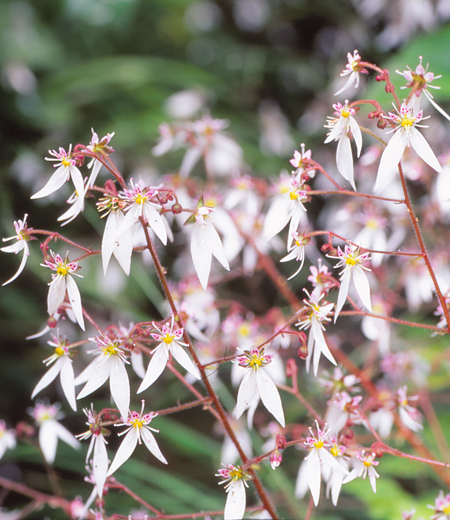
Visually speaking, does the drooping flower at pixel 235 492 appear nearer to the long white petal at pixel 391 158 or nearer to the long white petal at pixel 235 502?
the long white petal at pixel 235 502

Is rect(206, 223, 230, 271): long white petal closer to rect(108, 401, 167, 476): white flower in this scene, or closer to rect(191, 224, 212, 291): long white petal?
rect(191, 224, 212, 291): long white petal

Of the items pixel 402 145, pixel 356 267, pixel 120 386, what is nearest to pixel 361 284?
pixel 356 267

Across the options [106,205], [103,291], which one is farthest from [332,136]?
[103,291]

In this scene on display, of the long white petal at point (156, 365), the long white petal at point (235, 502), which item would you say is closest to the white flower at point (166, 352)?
the long white petal at point (156, 365)

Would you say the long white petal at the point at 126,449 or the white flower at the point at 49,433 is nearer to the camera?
the long white petal at the point at 126,449

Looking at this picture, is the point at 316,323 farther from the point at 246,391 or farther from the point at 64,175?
the point at 64,175

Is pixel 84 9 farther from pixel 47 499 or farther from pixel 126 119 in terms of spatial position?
pixel 47 499

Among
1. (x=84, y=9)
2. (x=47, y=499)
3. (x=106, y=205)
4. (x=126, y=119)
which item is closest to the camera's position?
(x=106, y=205)
